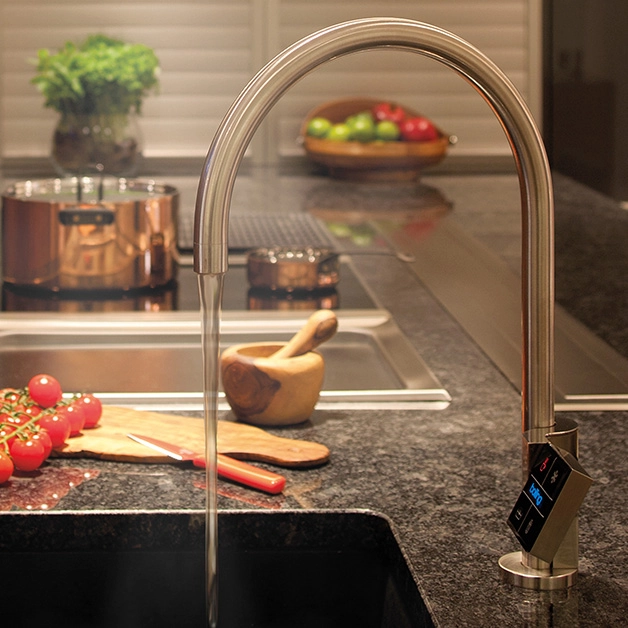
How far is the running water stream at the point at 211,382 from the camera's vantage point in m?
0.57

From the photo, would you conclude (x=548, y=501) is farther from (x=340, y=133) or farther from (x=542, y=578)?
(x=340, y=133)

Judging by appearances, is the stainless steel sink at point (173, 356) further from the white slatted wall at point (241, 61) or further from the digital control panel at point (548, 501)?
the white slatted wall at point (241, 61)

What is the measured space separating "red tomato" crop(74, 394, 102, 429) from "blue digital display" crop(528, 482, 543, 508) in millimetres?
443

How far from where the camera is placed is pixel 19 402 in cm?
92

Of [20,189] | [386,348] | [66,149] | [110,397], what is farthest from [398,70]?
[110,397]

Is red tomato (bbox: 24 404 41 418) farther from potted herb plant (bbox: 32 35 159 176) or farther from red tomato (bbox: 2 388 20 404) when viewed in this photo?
potted herb plant (bbox: 32 35 159 176)

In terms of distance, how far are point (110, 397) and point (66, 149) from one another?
1.37 meters

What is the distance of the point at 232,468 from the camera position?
2.84 feet

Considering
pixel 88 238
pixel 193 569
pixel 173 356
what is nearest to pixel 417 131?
pixel 88 238

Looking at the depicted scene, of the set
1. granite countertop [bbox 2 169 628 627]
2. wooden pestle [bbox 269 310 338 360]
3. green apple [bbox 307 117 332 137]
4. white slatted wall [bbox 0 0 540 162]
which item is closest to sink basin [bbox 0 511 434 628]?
granite countertop [bbox 2 169 628 627]

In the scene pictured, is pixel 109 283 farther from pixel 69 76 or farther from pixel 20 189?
pixel 69 76

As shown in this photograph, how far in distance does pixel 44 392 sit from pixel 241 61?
2321mm

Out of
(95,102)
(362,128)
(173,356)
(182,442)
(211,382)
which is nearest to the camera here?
(211,382)

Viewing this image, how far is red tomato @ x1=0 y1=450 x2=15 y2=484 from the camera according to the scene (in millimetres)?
829
